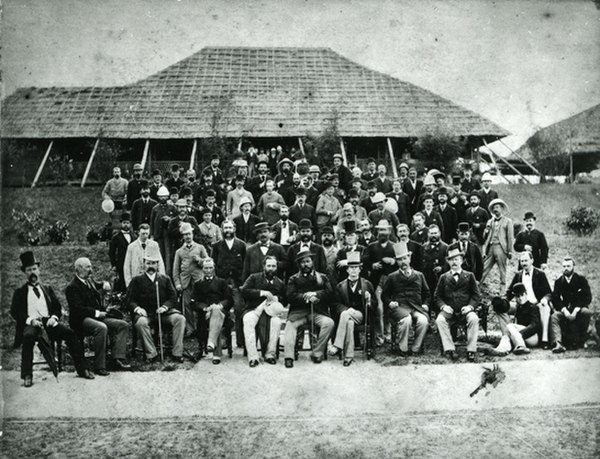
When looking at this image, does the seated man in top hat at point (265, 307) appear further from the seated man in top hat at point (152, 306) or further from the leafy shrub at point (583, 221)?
the leafy shrub at point (583, 221)

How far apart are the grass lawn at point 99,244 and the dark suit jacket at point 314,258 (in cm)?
142

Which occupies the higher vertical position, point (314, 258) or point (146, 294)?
point (314, 258)

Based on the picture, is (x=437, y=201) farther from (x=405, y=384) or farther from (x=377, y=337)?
→ (x=405, y=384)

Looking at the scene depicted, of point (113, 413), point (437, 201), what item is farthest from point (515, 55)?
point (113, 413)

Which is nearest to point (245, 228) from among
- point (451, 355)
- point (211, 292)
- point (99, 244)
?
point (211, 292)

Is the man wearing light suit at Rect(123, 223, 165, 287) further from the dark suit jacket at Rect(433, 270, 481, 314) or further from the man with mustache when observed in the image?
the man with mustache

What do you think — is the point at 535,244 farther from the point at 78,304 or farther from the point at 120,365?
the point at 78,304

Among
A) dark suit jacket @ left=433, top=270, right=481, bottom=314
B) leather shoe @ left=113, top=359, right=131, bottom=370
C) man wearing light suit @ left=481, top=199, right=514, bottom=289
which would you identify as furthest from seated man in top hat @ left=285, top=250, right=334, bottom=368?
man wearing light suit @ left=481, top=199, right=514, bottom=289

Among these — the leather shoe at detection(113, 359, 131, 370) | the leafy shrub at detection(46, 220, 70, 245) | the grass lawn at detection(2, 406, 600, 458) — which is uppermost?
the leafy shrub at detection(46, 220, 70, 245)

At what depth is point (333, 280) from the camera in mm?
8547

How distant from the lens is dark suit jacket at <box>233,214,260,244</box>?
9914 millimetres

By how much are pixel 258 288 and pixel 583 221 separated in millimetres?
8394

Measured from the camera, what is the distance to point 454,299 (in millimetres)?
8320

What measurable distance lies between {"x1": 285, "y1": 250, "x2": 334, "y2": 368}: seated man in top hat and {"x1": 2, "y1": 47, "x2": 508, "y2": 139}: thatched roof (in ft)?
34.4
